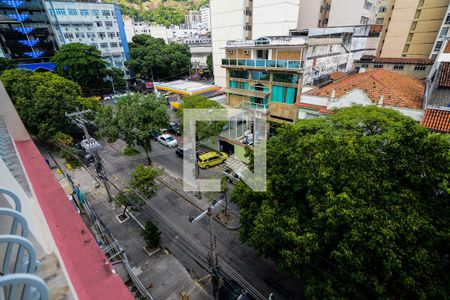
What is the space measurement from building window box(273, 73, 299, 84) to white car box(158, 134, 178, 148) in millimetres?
12743

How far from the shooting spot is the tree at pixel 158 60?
154 feet

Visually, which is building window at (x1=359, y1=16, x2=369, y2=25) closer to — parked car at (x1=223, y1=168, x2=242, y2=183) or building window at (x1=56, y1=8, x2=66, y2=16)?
parked car at (x1=223, y1=168, x2=242, y2=183)

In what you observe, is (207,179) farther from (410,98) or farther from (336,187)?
(410,98)

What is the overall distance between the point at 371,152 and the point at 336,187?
85.6 inches

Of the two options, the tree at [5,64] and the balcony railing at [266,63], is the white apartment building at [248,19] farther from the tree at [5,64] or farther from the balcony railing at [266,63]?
the tree at [5,64]

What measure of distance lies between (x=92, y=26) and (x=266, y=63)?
1570 inches

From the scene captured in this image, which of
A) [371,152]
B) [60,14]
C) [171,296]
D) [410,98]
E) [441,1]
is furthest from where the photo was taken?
[60,14]

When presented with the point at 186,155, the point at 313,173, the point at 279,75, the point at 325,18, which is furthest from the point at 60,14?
the point at 313,173

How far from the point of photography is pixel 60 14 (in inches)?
1563

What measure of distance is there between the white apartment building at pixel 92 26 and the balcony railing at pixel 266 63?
1340 inches

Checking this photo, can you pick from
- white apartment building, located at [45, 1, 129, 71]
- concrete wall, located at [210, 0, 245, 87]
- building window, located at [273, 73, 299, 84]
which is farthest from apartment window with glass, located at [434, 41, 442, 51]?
white apartment building, located at [45, 1, 129, 71]

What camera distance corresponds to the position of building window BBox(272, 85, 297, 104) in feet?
69.8

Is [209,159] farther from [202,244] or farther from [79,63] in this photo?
[79,63]

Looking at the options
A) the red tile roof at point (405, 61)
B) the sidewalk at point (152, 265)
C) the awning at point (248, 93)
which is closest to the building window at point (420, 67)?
the red tile roof at point (405, 61)
